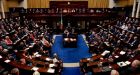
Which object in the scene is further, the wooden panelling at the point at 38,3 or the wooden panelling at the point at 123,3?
the wooden panelling at the point at 38,3

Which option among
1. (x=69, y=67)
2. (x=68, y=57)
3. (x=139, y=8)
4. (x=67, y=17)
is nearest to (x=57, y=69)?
(x=69, y=67)

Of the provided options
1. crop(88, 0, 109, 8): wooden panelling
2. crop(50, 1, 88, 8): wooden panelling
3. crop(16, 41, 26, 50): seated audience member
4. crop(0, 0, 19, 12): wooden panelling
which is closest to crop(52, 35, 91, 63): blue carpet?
crop(16, 41, 26, 50): seated audience member

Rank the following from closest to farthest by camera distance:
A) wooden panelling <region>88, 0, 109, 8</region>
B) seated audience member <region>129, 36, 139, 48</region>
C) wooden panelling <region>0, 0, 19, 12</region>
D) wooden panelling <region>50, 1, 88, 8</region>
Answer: seated audience member <region>129, 36, 139, 48</region> < wooden panelling <region>0, 0, 19, 12</region> < wooden panelling <region>50, 1, 88, 8</region> < wooden panelling <region>88, 0, 109, 8</region>

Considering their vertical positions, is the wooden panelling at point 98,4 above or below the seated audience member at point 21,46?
above

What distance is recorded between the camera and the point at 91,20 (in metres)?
25.7

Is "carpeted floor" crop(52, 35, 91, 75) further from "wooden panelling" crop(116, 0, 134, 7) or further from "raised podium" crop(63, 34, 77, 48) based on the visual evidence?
"wooden panelling" crop(116, 0, 134, 7)

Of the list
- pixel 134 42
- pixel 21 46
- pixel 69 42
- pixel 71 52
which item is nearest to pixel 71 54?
pixel 71 52

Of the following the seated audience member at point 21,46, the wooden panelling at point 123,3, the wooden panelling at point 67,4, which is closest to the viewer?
the seated audience member at point 21,46

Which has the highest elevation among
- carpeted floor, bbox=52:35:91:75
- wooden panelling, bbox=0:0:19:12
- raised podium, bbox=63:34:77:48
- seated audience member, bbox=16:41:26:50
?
wooden panelling, bbox=0:0:19:12

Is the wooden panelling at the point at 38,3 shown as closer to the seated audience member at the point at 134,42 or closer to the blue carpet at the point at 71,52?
the blue carpet at the point at 71,52

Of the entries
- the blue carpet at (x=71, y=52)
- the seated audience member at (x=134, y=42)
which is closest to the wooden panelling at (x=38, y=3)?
the blue carpet at (x=71, y=52)

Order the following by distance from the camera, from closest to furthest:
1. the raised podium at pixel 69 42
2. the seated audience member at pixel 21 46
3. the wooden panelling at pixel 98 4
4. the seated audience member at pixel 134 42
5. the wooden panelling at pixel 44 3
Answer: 1. the seated audience member at pixel 21 46
2. the seated audience member at pixel 134 42
3. the raised podium at pixel 69 42
4. the wooden panelling at pixel 98 4
5. the wooden panelling at pixel 44 3

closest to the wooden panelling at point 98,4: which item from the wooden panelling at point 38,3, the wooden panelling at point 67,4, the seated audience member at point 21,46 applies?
the wooden panelling at point 67,4

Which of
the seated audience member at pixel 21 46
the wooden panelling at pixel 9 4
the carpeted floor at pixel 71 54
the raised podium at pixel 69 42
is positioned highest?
the wooden panelling at pixel 9 4
